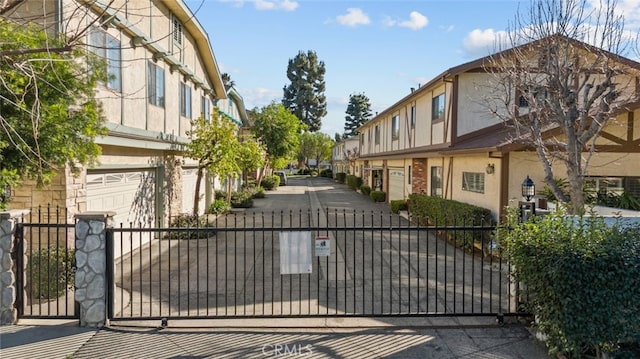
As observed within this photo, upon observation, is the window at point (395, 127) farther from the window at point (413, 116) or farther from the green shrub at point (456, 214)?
the green shrub at point (456, 214)

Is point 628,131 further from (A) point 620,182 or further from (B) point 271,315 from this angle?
(B) point 271,315

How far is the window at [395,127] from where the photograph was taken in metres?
22.8

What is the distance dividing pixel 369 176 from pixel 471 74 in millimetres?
19229

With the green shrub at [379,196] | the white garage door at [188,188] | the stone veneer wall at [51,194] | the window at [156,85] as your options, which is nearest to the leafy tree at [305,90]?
the green shrub at [379,196]

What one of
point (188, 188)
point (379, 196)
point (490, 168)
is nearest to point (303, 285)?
point (490, 168)

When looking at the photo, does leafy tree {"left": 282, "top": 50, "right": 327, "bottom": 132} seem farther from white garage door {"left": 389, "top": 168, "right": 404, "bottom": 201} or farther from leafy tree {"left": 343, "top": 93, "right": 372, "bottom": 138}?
white garage door {"left": 389, "top": 168, "right": 404, "bottom": 201}

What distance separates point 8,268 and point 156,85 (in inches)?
298

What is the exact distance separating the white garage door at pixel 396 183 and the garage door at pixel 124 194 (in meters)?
13.5

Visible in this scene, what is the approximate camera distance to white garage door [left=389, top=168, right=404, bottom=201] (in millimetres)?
22734

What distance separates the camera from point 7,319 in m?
5.86

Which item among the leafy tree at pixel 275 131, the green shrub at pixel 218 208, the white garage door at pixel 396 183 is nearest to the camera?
the green shrub at pixel 218 208

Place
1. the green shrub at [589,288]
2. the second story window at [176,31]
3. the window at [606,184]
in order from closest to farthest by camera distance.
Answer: the green shrub at [589,288], the window at [606,184], the second story window at [176,31]

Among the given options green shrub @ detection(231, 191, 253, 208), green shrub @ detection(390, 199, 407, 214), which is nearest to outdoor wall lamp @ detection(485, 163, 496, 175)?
green shrub @ detection(390, 199, 407, 214)

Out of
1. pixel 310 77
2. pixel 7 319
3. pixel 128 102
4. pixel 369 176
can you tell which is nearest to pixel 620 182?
pixel 128 102
